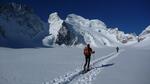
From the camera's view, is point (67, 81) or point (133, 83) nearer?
point (133, 83)

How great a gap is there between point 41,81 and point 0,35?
19243 centimetres

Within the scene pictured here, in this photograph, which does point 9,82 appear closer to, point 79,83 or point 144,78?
point 79,83

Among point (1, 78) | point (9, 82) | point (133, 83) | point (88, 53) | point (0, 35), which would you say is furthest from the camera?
point (0, 35)

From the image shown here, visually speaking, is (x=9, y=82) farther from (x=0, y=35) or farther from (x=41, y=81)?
(x=0, y=35)

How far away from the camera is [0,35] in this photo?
A: 645ft

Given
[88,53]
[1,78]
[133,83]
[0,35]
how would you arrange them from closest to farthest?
[133,83] < [1,78] < [88,53] < [0,35]

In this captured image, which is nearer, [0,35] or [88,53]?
[88,53]

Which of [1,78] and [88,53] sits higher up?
[88,53]

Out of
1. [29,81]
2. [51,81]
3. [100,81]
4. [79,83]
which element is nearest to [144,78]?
[100,81]

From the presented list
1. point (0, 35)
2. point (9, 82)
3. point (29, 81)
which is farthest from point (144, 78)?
point (0, 35)

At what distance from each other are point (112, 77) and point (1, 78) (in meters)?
7.73

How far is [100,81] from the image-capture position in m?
14.6

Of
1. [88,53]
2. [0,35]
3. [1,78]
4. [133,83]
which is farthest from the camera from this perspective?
[0,35]

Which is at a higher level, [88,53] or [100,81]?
[88,53]
